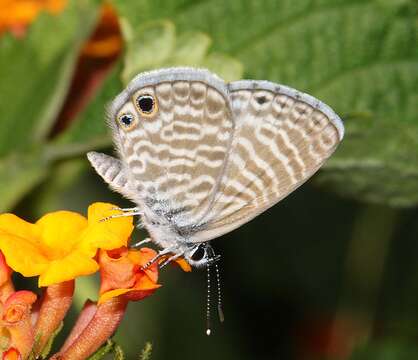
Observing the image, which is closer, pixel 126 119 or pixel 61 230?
pixel 61 230

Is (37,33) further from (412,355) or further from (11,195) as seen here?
(412,355)

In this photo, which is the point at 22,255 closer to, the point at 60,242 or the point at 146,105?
the point at 60,242

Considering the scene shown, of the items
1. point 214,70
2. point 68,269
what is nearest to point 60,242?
point 68,269

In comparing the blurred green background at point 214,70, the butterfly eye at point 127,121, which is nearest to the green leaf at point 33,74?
the blurred green background at point 214,70

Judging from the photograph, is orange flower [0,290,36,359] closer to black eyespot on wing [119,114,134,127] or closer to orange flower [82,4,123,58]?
black eyespot on wing [119,114,134,127]

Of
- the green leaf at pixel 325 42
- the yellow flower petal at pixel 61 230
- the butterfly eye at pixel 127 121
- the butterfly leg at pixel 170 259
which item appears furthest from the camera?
the green leaf at pixel 325 42

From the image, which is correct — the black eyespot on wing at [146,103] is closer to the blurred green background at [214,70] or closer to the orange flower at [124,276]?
the blurred green background at [214,70]

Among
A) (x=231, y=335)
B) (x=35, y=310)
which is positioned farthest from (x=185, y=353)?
(x=35, y=310)
